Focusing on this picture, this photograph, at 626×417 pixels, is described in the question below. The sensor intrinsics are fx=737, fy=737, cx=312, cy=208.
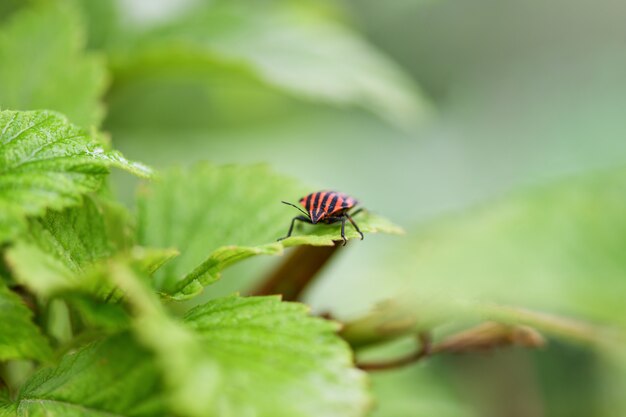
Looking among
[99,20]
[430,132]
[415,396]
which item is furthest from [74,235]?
[430,132]

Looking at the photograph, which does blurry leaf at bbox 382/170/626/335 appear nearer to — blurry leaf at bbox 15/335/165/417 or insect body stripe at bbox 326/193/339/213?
insect body stripe at bbox 326/193/339/213

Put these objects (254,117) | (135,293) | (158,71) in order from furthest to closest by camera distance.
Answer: (254,117) < (158,71) < (135,293)

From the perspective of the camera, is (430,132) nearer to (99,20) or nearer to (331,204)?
(99,20)

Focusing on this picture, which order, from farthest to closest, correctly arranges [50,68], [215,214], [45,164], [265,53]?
[265,53] < [50,68] < [215,214] < [45,164]

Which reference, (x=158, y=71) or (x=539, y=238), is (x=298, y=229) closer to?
(x=158, y=71)

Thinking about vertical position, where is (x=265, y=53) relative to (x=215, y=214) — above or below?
above

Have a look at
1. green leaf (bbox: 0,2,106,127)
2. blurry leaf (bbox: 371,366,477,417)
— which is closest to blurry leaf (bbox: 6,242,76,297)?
green leaf (bbox: 0,2,106,127)

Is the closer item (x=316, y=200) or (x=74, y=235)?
(x=74, y=235)

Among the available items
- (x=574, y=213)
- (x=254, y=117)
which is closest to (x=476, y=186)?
(x=254, y=117)
